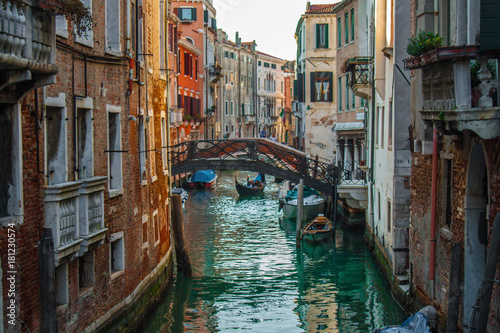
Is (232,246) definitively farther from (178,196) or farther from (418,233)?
(418,233)

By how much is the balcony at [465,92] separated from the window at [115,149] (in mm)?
5295

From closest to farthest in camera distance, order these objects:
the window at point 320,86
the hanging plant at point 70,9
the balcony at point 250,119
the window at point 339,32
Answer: the hanging plant at point 70,9 < the window at point 339,32 < the window at point 320,86 < the balcony at point 250,119

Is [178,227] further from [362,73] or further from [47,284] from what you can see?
[47,284]

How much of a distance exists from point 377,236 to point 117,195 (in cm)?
954

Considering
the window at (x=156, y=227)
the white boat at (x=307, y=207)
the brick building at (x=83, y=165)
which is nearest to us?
the brick building at (x=83, y=165)

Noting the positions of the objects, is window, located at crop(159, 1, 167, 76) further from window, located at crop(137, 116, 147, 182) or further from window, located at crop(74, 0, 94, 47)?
window, located at crop(74, 0, 94, 47)

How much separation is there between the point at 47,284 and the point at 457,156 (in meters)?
5.53

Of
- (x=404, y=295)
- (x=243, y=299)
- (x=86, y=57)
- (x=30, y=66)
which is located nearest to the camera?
(x=30, y=66)

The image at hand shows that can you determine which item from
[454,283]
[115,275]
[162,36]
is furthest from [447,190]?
[162,36]

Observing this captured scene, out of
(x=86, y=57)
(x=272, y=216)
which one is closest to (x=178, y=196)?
(x=86, y=57)

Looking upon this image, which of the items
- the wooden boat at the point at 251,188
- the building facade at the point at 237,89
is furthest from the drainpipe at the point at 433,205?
the building facade at the point at 237,89

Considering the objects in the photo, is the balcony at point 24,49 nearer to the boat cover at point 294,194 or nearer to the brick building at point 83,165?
the brick building at point 83,165

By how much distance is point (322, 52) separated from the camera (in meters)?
35.5

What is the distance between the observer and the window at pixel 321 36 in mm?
35750
